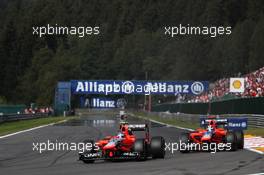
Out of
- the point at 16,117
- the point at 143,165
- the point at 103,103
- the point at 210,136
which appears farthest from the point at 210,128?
the point at 103,103

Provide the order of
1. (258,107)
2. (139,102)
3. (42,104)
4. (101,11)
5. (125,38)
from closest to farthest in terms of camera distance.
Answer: (258,107) < (139,102) < (42,104) < (125,38) < (101,11)

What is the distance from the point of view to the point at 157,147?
14820 mm

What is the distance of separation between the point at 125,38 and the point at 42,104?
2385cm

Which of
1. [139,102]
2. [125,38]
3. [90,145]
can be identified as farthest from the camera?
[125,38]

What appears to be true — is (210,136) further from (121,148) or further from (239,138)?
(121,148)

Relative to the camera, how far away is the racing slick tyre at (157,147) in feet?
48.1

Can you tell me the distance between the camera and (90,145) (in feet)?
46.4

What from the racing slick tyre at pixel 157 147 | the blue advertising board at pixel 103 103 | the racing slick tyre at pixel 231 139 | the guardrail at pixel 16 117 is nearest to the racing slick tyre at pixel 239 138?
the racing slick tyre at pixel 231 139

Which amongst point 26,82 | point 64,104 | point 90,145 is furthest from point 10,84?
point 90,145

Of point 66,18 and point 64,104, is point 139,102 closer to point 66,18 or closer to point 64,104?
point 64,104

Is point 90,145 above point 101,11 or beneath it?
beneath

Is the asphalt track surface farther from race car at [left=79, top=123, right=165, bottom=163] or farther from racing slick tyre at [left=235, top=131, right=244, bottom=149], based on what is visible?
racing slick tyre at [left=235, top=131, right=244, bottom=149]

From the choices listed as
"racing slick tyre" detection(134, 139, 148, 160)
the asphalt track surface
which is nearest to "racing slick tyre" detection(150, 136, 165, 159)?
the asphalt track surface

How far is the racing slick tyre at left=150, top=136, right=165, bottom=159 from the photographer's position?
Answer: 1466 cm
